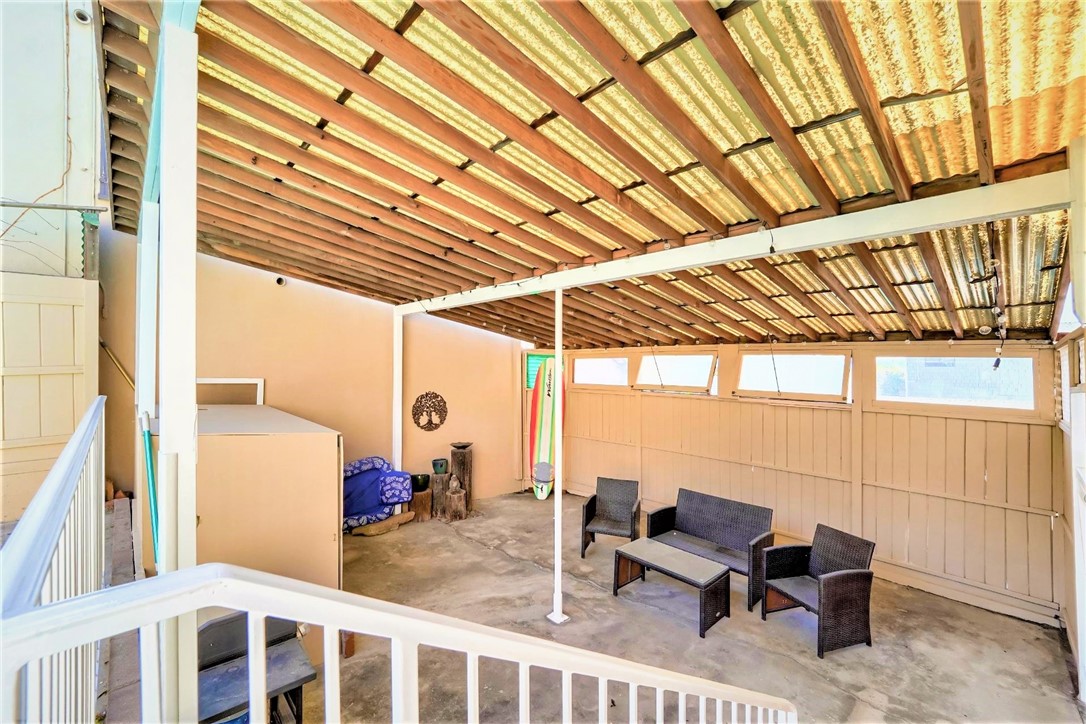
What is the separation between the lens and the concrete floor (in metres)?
3.10

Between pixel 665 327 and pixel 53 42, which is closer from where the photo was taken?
pixel 53 42

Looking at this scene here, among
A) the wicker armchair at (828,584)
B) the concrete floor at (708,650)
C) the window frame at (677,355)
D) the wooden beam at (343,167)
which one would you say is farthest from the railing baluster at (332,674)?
the window frame at (677,355)

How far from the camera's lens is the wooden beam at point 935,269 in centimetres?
286

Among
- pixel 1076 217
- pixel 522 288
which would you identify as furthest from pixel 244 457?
pixel 1076 217

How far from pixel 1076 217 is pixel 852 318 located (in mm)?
→ 3196

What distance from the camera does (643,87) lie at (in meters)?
1.82

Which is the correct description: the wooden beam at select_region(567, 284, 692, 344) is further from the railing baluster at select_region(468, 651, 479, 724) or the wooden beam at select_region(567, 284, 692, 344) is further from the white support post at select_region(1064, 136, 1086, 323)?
the railing baluster at select_region(468, 651, 479, 724)

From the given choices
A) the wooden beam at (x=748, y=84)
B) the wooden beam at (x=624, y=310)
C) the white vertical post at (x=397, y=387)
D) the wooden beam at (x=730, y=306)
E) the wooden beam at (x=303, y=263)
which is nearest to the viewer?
the wooden beam at (x=748, y=84)

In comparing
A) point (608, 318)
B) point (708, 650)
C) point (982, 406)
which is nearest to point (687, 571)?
point (708, 650)

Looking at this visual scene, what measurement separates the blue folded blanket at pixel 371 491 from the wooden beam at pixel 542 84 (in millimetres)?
5619

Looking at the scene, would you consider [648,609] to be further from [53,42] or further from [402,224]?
[53,42]

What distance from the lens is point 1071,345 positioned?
11.0ft

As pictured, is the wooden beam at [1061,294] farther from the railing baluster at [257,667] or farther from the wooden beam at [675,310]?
the railing baluster at [257,667]

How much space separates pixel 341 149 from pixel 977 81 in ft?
9.71
